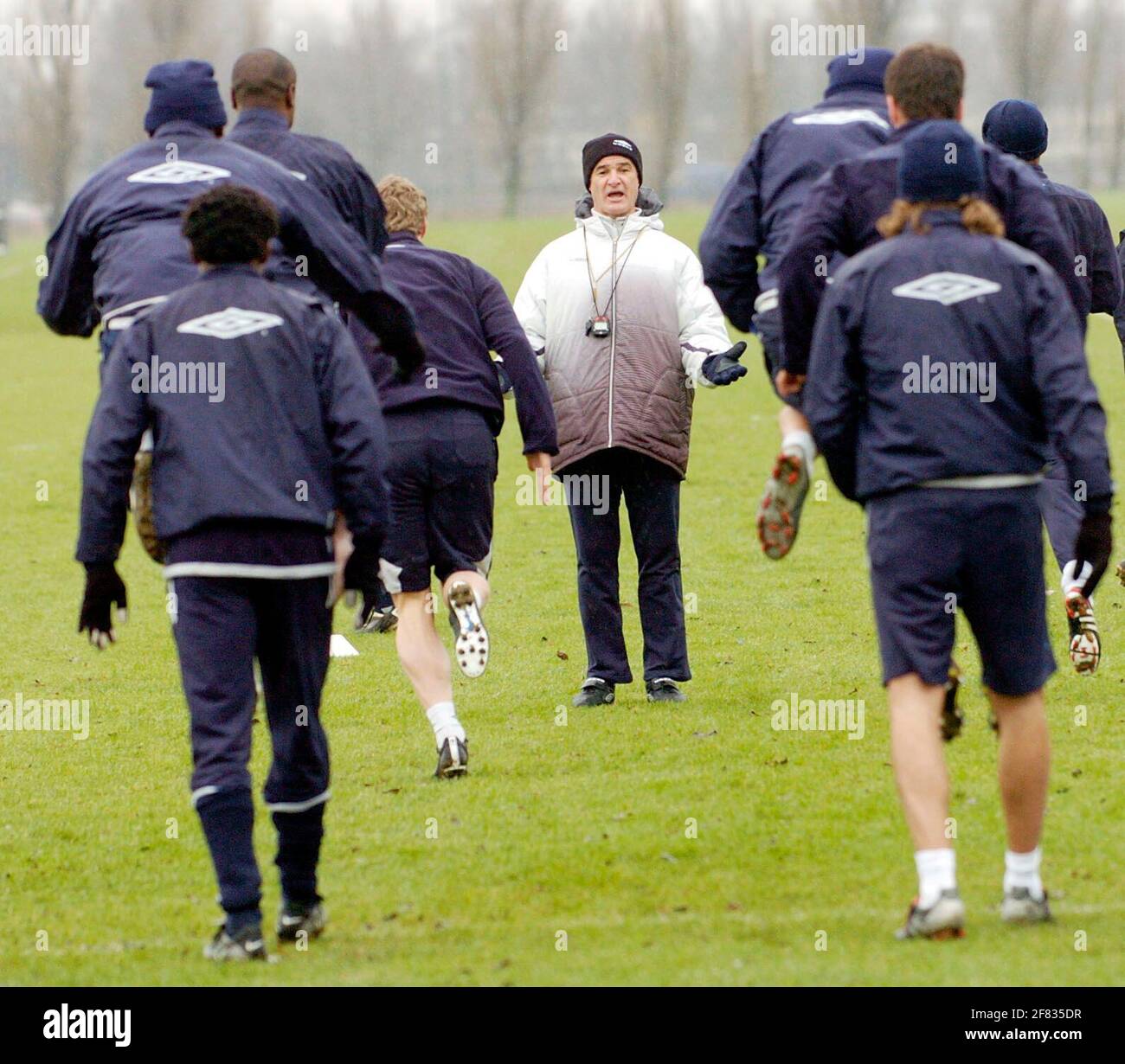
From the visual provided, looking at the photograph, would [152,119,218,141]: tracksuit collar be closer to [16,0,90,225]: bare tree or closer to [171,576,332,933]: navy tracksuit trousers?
[171,576,332,933]: navy tracksuit trousers

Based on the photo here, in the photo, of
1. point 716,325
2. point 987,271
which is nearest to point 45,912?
point 987,271

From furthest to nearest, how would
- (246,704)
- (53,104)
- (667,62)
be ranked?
(667,62) < (53,104) < (246,704)

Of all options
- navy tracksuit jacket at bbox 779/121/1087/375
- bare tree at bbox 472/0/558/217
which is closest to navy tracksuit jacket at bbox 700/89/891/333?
navy tracksuit jacket at bbox 779/121/1087/375

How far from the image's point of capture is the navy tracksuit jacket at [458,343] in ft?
25.4

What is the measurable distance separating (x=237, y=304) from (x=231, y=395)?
257mm

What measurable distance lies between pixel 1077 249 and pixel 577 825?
3.67 meters

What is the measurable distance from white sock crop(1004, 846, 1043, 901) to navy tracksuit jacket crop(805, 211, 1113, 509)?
100 centimetres

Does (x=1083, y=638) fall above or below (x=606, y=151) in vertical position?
below

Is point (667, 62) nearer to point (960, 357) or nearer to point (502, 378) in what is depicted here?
point (502, 378)

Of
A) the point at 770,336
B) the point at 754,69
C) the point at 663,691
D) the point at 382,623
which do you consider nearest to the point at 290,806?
the point at 770,336

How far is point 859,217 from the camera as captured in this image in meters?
5.78

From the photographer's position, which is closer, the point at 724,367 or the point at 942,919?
the point at 942,919

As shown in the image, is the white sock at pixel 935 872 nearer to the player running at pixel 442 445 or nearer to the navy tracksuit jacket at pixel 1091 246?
the player running at pixel 442 445

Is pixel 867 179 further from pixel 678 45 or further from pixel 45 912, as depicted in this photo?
pixel 678 45
